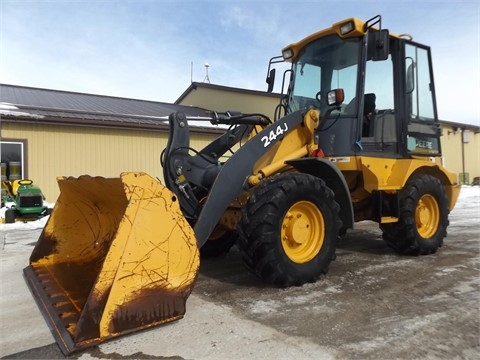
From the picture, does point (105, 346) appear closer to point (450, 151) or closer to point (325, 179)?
point (325, 179)

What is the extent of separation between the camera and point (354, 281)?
4.41 metres

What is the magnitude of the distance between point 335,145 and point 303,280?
1.95m

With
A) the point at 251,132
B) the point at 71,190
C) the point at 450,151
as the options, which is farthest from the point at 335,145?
the point at 450,151

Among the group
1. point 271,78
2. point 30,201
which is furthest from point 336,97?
point 30,201

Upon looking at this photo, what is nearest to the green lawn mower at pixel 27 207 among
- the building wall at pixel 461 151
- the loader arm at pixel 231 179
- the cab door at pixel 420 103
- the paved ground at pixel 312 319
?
the paved ground at pixel 312 319

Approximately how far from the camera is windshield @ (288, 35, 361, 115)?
17.3ft

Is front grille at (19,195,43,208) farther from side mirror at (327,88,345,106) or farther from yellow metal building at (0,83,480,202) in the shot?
side mirror at (327,88,345,106)

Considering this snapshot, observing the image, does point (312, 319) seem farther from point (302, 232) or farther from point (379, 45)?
point (379, 45)

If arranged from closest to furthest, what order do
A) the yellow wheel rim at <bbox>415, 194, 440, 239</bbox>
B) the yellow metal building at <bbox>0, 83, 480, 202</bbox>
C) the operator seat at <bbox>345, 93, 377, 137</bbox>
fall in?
the operator seat at <bbox>345, 93, 377, 137</bbox>, the yellow wheel rim at <bbox>415, 194, 440, 239</bbox>, the yellow metal building at <bbox>0, 83, 480, 202</bbox>

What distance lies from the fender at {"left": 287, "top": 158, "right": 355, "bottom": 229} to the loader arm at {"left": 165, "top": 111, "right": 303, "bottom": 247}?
1.28 feet

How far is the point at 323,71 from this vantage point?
5.58 metres

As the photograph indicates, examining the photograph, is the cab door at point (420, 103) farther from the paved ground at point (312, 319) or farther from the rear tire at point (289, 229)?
the rear tire at point (289, 229)

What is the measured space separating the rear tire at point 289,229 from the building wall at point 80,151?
9.98 m

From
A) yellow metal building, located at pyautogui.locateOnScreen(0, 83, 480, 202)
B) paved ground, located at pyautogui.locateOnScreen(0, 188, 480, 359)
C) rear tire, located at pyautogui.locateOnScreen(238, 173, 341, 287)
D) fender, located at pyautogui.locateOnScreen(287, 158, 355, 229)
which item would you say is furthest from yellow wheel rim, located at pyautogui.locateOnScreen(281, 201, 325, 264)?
yellow metal building, located at pyautogui.locateOnScreen(0, 83, 480, 202)
